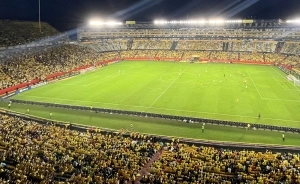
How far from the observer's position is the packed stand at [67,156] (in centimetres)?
2028

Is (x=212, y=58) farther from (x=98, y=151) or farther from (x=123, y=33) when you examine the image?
(x=98, y=151)

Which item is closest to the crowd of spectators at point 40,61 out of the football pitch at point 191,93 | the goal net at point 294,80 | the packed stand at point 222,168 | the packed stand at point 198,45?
the football pitch at point 191,93

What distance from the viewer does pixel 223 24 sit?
12156 centimetres

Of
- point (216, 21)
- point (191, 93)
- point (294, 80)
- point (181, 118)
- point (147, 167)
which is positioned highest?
point (216, 21)

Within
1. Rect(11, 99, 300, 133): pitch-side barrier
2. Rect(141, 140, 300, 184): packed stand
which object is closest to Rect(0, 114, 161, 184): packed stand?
Rect(141, 140, 300, 184): packed stand

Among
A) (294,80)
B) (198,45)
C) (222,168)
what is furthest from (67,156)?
(198,45)

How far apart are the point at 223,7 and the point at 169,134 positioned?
110206mm

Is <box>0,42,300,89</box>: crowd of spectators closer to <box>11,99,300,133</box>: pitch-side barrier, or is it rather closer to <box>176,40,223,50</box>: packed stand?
<box>176,40,223,50</box>: packed stand

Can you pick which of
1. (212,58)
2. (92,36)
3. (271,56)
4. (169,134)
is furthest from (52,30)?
(169,134)

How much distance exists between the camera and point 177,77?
68062mm

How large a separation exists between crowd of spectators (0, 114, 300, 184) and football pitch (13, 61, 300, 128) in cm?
1515

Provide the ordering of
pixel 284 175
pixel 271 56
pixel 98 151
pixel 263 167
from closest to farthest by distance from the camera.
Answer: pixel 284 175 < pixel 263 167 < pixel 98 151 < pixel 271 56

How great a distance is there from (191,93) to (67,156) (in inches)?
1287

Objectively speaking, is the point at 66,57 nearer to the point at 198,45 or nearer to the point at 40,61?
the point at 40,61
